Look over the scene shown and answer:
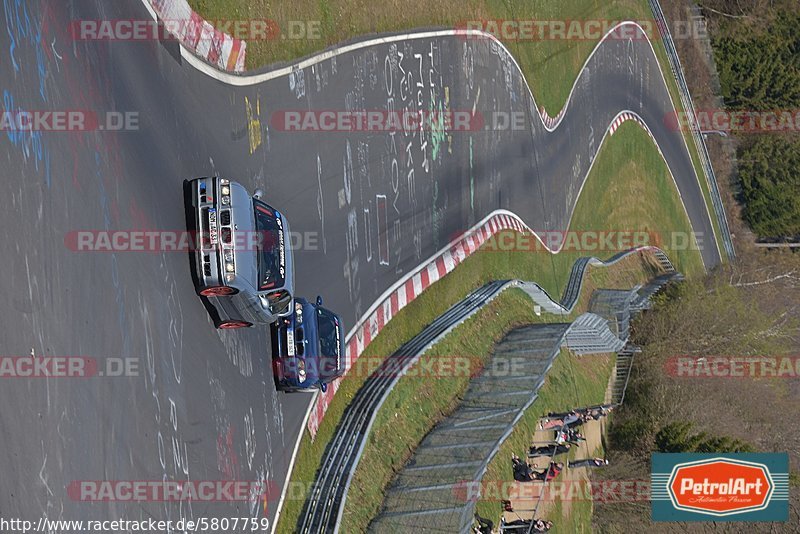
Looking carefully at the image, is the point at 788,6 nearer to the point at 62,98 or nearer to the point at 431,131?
the point at 431,131

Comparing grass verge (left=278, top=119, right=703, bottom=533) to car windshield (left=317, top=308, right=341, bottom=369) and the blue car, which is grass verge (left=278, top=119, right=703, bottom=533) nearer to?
the blue car

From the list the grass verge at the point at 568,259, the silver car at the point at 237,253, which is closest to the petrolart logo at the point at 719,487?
the grass verge at the point at 568,259

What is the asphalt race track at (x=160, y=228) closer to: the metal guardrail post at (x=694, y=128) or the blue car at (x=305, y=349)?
the blue car at (x=305, y=349)

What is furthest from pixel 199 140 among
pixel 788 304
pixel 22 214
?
pixel 788 304

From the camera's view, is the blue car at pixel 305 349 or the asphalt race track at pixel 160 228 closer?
the asphalt race track at pixel 160 228

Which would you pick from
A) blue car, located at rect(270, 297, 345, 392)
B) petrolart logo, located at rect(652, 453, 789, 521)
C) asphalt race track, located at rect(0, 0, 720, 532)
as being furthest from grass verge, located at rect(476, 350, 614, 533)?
asphalt race track, located at rect(0, 0, 720, 532)

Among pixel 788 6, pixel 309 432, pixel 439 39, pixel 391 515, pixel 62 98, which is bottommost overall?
pixel 391 515
